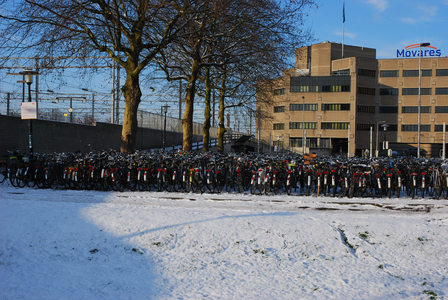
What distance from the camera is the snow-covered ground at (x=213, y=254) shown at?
504 cm

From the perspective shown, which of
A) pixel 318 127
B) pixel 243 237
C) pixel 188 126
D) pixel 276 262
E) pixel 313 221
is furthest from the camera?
pixel 318 127

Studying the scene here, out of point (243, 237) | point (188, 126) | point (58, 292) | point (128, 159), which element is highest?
point (188, 126)

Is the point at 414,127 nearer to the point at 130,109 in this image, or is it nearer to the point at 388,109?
the point at 388,109

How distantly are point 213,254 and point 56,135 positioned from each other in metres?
16.4

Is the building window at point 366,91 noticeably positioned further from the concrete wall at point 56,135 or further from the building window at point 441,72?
the concrete wall at point 56,135

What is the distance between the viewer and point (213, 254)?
593 centimetres

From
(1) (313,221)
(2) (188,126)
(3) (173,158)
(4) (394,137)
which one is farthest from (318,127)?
(1) (313,221)

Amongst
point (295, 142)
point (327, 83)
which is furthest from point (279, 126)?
point (327, 83)

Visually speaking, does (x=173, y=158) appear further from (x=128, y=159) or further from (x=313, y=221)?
(x=313, y=221)

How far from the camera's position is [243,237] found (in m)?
6.43

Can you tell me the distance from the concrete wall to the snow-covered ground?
9.12 metres

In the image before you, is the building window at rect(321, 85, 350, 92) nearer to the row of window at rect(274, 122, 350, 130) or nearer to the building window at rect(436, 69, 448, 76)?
the row of window at rect(274, 122, 350, 130)

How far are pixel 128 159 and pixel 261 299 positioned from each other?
8.18 meters

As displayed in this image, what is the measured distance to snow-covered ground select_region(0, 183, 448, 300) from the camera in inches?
199
